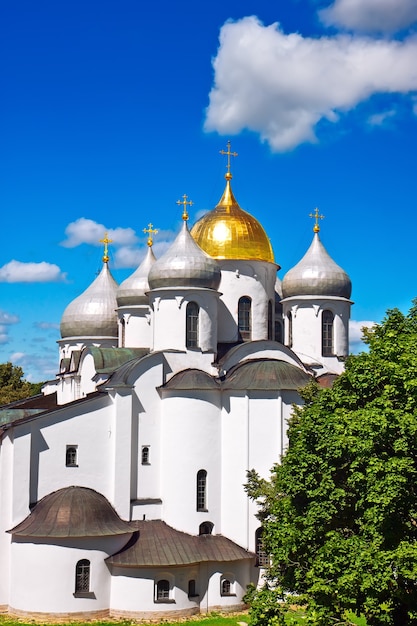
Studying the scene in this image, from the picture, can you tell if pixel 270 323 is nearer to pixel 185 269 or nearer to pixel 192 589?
pixel 185 269

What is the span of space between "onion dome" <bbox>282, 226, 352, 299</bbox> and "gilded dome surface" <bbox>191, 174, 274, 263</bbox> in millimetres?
1140

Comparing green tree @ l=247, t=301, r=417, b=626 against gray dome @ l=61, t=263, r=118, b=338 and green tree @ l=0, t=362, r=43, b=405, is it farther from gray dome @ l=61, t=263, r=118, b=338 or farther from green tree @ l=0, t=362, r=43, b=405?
green tree @ l=0, t=362, r=43, b=405

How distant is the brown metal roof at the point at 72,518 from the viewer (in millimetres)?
24734

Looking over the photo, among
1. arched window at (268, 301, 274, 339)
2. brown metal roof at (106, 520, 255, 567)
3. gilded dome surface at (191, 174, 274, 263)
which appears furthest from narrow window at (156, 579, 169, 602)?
gilded dome surface at (191, 174, 274, 263)

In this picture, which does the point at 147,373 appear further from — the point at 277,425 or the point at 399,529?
the point at 399,529

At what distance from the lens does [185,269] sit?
28.9m

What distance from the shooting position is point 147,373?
27688 millimetres

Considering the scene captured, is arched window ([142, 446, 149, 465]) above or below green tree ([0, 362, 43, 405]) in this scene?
below

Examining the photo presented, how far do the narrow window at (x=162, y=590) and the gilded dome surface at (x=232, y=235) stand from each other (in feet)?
39.8

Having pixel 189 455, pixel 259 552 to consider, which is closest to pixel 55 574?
pixel 189 455

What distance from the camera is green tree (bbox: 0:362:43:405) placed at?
56916 millimetres

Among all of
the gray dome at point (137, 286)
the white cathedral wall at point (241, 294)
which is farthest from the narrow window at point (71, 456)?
the gray dome at point (137, 286)

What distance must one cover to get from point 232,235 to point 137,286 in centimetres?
533

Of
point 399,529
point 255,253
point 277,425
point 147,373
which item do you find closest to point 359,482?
point 399,529
